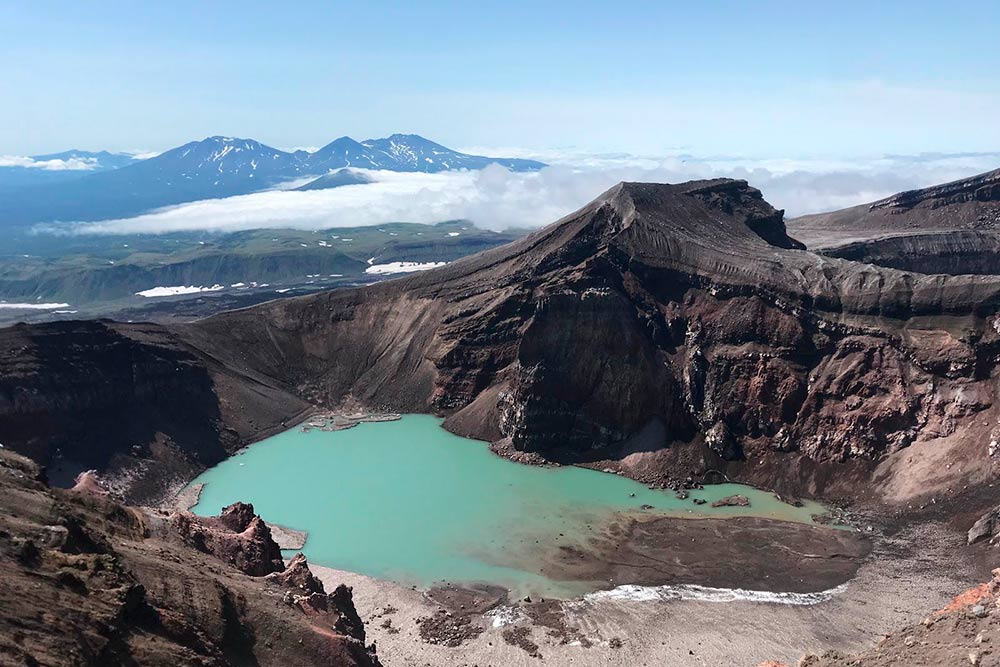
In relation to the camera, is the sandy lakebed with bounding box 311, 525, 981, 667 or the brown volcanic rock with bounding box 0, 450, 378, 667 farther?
the sandy lakebed with bounding box 311, 525, 981, 667

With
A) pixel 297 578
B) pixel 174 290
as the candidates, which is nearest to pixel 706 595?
pixel 297 578

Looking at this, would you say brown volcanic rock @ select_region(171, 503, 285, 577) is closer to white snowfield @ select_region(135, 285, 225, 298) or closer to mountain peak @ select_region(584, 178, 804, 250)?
mountain peak @ select_region(584, 178, 804, 250)

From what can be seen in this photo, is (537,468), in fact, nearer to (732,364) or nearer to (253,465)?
(732,364)

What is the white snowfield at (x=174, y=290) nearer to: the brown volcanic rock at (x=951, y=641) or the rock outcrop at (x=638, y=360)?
the rock outcrop at (x=638, y=360)

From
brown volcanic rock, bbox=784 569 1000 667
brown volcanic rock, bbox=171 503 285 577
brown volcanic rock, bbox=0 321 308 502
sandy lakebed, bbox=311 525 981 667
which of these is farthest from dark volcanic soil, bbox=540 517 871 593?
brown volcanic rock, bbox=0 321 308 502

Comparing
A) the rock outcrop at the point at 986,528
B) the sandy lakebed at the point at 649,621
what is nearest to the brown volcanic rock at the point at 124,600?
the sandy lakebed at the point at 649,621

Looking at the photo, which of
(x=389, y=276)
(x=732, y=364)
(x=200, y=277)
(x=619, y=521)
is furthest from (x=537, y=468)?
(x=200, y=277)

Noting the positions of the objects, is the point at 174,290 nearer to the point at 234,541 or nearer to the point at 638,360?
the point at 638,360
